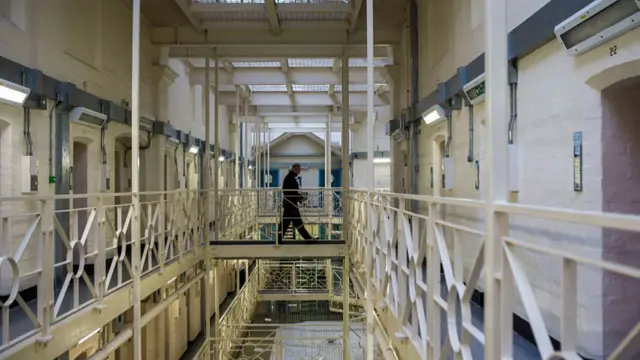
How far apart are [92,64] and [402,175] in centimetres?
534

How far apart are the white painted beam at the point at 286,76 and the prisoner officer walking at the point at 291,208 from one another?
385cm

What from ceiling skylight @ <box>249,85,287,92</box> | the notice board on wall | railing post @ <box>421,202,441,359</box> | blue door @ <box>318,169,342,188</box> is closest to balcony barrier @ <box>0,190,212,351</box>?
railing post @ <box>421,202,441,359</box>

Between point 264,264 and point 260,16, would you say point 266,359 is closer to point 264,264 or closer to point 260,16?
point 264,264

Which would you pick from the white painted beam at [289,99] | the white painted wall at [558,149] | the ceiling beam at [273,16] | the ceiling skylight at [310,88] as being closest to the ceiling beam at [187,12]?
the ceiling beam at [273,16]

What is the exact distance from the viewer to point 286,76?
34.9 ft

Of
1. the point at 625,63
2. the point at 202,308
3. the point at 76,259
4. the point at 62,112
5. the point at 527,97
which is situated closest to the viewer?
the point at 625,63

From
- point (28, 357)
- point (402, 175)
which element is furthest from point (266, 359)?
point (28, 357)

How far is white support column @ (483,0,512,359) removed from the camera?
60.1 inches

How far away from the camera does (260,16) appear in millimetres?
7473

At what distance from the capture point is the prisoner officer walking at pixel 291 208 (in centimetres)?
738

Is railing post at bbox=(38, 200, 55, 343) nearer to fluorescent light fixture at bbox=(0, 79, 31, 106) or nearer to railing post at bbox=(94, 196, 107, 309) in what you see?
railing post at bbox=(94, 196, 107, 309)

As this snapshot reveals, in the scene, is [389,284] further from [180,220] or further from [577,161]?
[180,220]

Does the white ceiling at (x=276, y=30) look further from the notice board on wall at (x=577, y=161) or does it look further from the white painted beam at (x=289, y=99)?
the white painted beam at (x=289, y=99)

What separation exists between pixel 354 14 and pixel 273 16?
131cm
